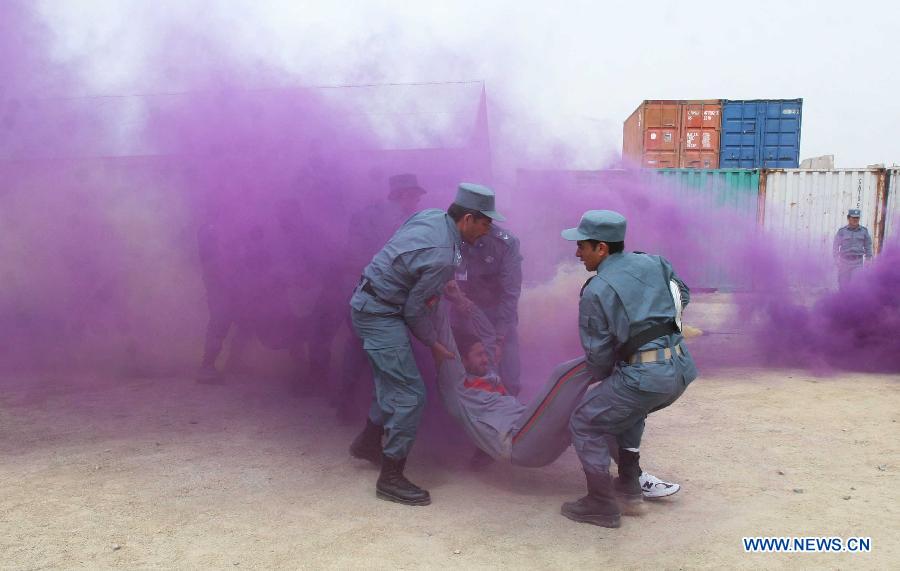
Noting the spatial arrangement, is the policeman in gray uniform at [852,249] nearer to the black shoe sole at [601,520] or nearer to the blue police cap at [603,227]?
the blue police cap at [603,227]

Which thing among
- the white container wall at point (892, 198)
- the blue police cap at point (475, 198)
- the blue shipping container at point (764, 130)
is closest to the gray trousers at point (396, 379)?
the blue police cap at point (475, 198)

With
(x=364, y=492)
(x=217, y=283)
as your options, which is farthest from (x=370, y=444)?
(x=217, y=283)

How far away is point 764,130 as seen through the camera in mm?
14859

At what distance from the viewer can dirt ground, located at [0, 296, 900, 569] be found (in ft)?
9.89

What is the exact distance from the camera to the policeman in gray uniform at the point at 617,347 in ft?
10.5

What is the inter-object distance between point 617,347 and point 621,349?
29mm

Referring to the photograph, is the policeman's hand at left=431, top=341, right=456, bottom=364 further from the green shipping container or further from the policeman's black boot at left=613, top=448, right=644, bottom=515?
the green shipping container

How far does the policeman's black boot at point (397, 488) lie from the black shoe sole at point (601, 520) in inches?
31.0

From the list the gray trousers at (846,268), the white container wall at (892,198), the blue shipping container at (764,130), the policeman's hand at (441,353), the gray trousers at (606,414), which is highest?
the blue shipping container at (764,130)

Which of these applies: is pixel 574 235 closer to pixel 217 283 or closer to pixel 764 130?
pixel 217 283

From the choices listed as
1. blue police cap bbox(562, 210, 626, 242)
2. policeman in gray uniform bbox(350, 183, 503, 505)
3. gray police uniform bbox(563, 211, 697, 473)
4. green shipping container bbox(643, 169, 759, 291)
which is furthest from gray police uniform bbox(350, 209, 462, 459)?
green shipping container bbox(643, 169, 759, 291)

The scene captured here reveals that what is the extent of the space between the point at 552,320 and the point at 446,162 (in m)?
2.18

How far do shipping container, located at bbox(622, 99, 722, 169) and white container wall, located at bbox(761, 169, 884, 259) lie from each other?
209 centimetres

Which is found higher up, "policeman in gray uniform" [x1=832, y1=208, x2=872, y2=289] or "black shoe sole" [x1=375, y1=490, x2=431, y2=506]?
"policeman in gray uniform" [x1=832, y1=208, x2=872, y2=289]
